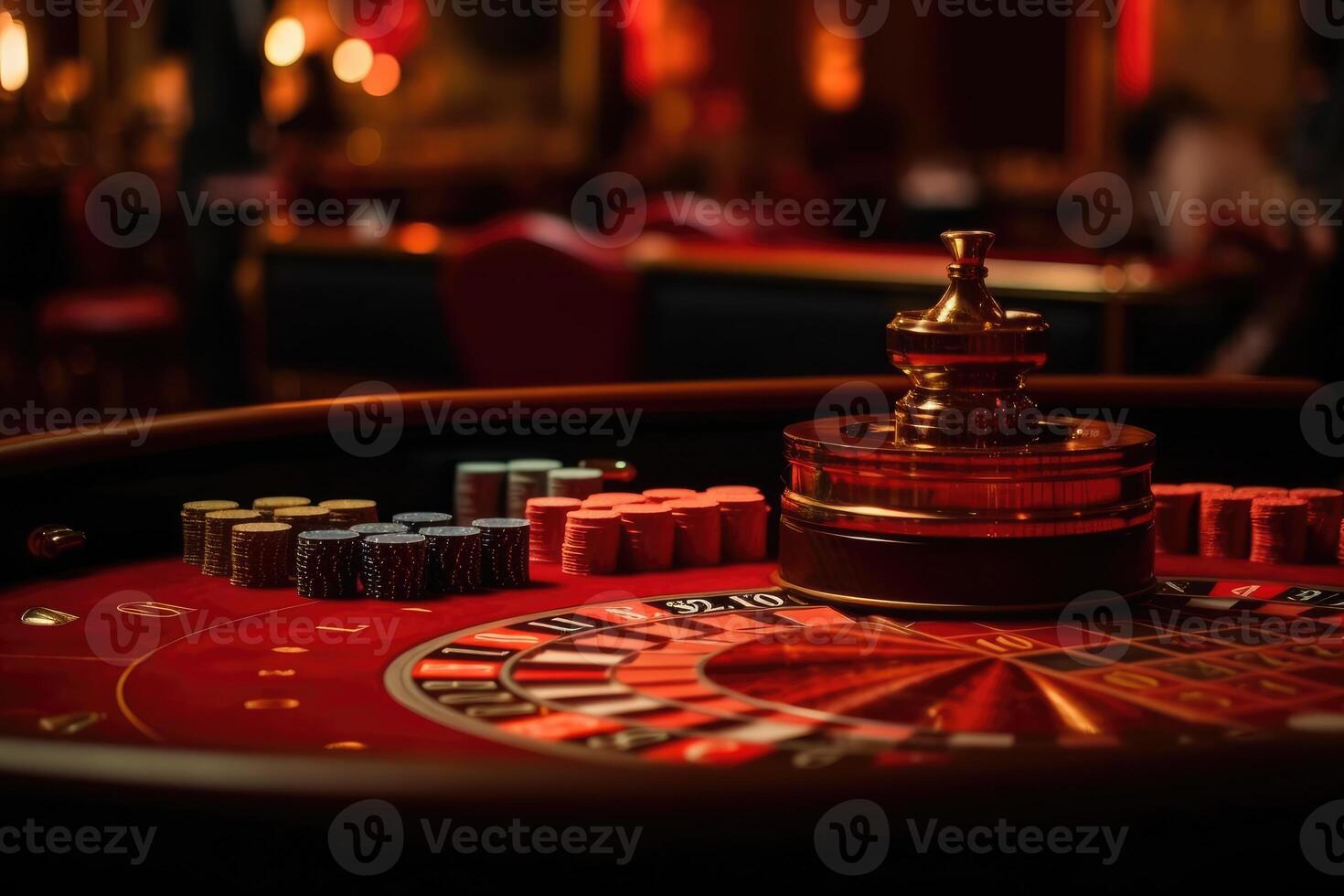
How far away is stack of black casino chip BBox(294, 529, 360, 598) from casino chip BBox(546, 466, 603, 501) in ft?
1.07

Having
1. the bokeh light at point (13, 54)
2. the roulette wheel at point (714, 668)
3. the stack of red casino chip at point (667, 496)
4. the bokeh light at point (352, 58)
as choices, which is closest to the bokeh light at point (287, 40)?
the bokeh light at point (352, 58)

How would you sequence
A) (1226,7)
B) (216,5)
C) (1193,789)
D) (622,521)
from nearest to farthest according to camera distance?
(1193,789), (622,521), (216,5), (1226,7)

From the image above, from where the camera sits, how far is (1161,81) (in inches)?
400

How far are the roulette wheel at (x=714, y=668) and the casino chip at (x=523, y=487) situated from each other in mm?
62

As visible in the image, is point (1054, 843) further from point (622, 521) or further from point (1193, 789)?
point (622, 521)

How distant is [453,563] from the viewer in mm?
1529

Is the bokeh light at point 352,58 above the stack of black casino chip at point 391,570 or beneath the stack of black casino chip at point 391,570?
above

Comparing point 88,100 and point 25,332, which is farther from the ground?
point 88,100

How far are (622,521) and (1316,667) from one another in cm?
64

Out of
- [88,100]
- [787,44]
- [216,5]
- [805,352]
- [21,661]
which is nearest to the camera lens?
[21,661]

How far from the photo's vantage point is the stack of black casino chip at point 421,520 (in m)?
1.64

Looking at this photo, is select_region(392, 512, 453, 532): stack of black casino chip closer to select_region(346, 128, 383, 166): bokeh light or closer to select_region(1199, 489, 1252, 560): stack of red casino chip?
select_region(1199, 489, 1252, 560): stack of red casino chip

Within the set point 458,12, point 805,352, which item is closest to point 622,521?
point 805,352

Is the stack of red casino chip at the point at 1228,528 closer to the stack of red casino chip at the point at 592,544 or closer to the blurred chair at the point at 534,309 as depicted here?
the stack of red casino chip at the point at 592,544
